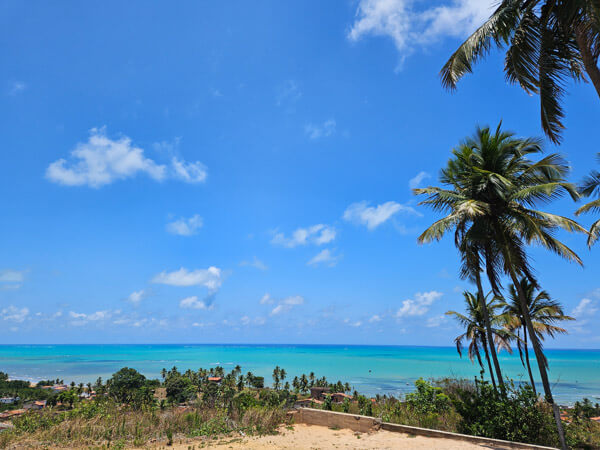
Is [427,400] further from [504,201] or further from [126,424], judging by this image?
[126,424]

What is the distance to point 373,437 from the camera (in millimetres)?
7996

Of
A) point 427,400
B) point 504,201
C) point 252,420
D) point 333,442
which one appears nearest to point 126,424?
point 252,420

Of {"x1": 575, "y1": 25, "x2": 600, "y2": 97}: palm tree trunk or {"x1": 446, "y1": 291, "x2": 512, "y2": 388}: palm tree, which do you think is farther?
{"x1": 446, "y1": 291, "x2": 512, "y2": 388}: palm tree

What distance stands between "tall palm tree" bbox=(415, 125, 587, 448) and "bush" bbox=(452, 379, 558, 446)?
1.40ft

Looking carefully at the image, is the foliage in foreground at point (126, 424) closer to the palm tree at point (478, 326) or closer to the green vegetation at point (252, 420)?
the green vegetation at point (252, 420)

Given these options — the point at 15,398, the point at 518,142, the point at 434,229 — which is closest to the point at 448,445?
the point at 434,229

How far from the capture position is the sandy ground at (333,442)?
285 inches

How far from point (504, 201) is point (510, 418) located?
15.9 ft

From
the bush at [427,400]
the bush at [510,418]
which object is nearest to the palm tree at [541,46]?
the bush at [510,418]

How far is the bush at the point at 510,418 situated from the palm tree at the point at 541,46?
564 centimetres

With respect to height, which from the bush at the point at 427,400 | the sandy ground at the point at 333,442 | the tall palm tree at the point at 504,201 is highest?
the tall palm tree at the point at 504,201

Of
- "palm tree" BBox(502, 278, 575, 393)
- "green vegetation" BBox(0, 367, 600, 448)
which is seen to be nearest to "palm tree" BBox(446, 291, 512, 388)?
"palm tree" BBox(502, 278, 575, 393)

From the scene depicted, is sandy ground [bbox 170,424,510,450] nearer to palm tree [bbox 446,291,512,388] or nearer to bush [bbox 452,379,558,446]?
bush [bbox 452,379,558,446]

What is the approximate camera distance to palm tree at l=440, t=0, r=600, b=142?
542 cm
